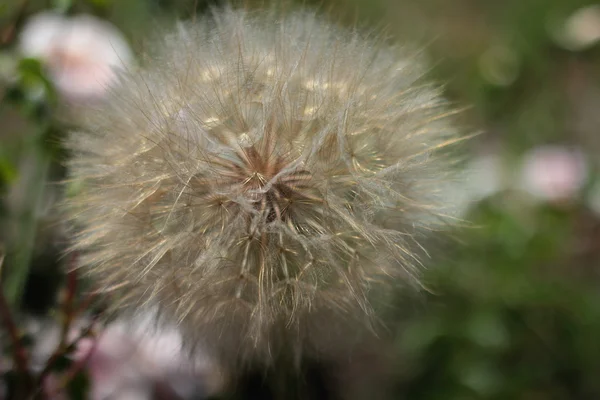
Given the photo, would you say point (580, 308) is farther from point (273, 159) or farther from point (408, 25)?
point (408, 25)

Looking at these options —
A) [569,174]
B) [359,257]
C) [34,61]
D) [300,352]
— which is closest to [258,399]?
[300,352]

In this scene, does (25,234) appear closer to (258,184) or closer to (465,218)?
(258,184)

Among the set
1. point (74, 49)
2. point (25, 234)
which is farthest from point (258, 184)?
point (74, 49)

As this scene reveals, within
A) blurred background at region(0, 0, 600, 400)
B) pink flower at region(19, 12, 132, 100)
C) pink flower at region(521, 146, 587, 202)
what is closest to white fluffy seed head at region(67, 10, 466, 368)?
blurred background at region(0, 0, 600, 400)

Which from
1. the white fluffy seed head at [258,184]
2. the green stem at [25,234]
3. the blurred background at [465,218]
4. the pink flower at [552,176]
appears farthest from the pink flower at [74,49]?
the pink flower at [552,176]

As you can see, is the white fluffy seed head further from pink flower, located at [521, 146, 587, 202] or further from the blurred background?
pink flower, located at [521, 146, 587, 202]

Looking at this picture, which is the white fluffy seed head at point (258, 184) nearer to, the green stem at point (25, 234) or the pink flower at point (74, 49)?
the green stem at point (25, 234)

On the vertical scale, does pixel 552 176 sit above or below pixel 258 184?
below
